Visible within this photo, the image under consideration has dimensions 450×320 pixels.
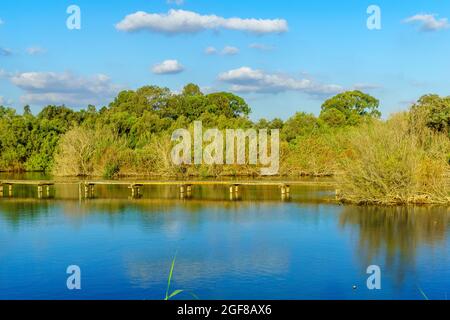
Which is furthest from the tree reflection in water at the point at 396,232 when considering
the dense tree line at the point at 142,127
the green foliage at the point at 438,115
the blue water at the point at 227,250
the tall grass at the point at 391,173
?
the green foliage at the point at 438,115

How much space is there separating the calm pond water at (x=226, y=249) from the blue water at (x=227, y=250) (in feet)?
0.10

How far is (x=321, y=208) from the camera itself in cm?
2444

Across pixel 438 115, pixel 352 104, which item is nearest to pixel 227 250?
pixel 438 115

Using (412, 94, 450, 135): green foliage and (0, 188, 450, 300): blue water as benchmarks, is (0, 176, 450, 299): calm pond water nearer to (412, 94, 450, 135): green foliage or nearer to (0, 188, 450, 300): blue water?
(0, 188, 450, 300): blue water

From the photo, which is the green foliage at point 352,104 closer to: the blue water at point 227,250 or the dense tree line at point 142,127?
the dense tree line at point 142,127

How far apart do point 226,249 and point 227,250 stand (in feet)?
0.47

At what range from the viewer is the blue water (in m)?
12.4

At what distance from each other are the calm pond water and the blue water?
0.03 m

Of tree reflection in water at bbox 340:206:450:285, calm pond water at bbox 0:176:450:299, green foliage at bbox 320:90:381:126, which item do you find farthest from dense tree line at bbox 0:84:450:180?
calm pond water at bbox 0:176:450:299

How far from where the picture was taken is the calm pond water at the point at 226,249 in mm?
12430

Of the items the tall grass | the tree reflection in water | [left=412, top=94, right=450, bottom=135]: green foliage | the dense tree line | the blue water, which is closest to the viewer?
the blue water

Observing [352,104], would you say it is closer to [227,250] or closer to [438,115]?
[438,115]

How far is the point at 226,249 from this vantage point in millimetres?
16344

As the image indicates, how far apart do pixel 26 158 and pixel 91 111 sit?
12468mm
